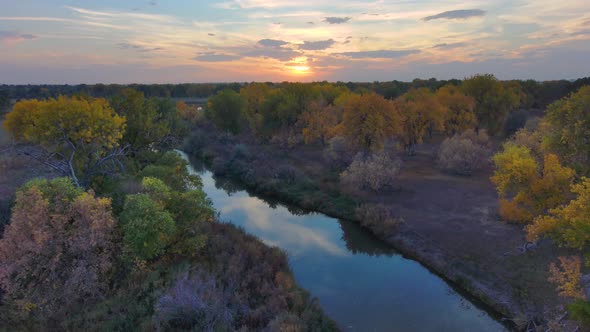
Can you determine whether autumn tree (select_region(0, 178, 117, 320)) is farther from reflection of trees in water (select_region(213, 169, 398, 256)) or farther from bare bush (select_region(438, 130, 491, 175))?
bare bush (select_region(438, 130, 491, 175))

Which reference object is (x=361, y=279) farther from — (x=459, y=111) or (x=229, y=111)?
(x=229, y=111)

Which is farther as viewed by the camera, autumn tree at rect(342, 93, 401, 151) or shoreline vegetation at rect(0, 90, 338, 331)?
autumn tree at rect(342, 93, 401, 151)

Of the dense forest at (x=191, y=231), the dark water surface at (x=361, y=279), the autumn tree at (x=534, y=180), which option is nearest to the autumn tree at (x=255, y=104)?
the dense forest at (x=191, y=231)

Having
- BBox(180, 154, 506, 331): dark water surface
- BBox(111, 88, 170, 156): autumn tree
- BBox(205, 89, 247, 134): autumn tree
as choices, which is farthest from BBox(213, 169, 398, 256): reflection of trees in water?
BBox(205, 89, 247, 134): autumn tree

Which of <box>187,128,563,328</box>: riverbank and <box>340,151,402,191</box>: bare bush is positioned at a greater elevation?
<box>340,151,402,191</box>: bare bush

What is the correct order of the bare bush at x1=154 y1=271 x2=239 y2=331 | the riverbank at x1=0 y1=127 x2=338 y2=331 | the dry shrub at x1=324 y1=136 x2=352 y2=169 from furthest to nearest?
the dry shrub at x1=324 y1=136 x2=352 y2=169 < the riverbank at x1=0 y1=127 x2=338 y2=331 < the bare bush at x1=154 y1=271 x2=239 y2=331

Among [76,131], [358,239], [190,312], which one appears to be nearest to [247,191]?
[358,239]
